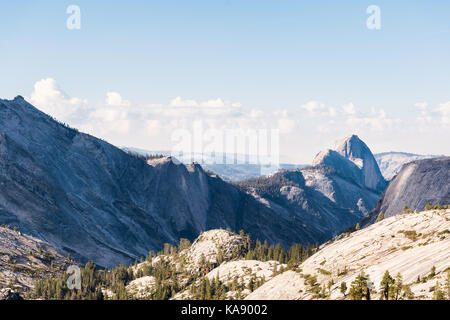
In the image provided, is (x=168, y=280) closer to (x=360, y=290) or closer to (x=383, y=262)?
(x=383, y=262)

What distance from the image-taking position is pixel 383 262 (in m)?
88.1

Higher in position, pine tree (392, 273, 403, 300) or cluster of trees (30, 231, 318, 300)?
pine tree (392, 273, 403, 300)

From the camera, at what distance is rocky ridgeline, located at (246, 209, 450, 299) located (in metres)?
71.9

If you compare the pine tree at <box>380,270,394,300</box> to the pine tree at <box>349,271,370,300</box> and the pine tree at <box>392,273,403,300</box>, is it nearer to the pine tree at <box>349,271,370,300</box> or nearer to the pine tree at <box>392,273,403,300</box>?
the pine tree at <box>392,273,403,300</box>

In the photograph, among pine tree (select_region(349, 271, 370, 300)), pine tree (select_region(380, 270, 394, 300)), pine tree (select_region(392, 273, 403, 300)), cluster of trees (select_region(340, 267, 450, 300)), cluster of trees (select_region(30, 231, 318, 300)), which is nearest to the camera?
cluster of trees (select_region(340, 267, 450, 300))

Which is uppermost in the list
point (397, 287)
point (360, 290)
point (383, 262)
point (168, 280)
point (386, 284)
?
point (386, 284)

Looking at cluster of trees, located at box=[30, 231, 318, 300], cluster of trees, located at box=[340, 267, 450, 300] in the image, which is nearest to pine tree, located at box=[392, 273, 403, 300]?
cluster of trees, located at box=[340, 267, 450, 300]

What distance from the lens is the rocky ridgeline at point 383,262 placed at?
236 ft

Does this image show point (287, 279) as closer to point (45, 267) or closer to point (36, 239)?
point (45, 267)

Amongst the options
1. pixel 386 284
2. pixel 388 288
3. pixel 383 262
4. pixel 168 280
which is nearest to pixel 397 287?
pixel 386 284

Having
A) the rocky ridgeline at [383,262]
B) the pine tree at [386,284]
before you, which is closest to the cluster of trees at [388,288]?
the pine tree at [386,284]

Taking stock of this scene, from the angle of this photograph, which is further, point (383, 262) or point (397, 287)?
point (383, 262)

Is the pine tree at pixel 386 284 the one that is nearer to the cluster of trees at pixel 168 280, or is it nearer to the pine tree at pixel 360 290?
the pine tree at pixel 360 290

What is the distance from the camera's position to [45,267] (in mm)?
166125
